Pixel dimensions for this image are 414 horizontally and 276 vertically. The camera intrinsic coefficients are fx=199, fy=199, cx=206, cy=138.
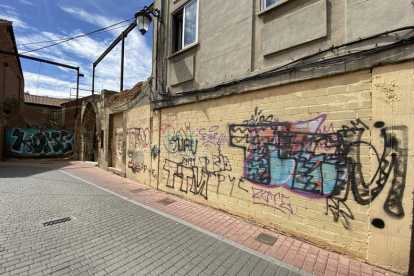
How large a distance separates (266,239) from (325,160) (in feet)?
5.85

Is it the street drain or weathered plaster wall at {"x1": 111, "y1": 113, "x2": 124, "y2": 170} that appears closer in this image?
the street drain

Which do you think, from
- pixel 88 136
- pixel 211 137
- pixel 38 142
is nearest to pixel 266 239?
pixel 211 137

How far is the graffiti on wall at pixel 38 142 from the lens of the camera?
15.1 meters

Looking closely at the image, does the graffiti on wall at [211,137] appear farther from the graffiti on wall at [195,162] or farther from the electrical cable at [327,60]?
the electrical cable at [327,60]

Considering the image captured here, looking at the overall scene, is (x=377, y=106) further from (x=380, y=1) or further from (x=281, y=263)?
(x=281, y=263)

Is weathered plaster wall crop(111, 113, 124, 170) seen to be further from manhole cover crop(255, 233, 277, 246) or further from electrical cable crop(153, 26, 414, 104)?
manhole cover crop(255, 233, 277, 246)

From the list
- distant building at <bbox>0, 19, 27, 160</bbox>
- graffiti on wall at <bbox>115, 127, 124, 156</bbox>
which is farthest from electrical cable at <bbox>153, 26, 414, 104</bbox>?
distant building at <bbox>0, 19, 27, 160</bbox>

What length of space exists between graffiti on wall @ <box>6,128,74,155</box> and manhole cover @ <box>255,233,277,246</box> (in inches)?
757

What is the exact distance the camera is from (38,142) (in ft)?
54.2

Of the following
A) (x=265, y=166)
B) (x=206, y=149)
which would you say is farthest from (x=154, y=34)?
(x=265, y=166)

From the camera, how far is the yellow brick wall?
9.37 feet

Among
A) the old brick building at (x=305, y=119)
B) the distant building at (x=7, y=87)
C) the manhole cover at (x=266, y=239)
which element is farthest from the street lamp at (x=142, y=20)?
the distant building at (x=7, y=87)

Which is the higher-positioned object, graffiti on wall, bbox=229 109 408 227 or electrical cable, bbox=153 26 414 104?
electrical cable, bbox=153 26 414 104

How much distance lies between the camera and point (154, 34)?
300 inches
